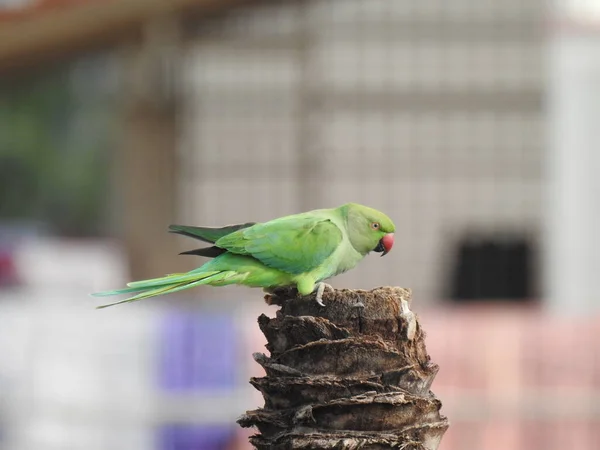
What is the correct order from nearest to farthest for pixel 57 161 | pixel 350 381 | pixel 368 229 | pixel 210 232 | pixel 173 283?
pixel 350 381 → pixel 173 283 → pixel 210 232 → pixel 368 229 → pixel 57 161

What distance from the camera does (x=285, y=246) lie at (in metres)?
3.53

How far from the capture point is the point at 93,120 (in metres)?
52.7

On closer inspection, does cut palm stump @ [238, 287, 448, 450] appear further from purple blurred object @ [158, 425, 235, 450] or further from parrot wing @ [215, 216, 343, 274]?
purple blurred object @ [158, 425, 235, 450]

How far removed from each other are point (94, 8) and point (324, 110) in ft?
27.2

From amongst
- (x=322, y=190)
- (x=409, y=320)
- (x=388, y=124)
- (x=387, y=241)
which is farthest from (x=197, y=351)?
(x=388, y=124)

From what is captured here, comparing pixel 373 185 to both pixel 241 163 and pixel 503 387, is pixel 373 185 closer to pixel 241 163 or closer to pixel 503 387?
pixel 241 163

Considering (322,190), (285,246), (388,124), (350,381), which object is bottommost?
(350,381)

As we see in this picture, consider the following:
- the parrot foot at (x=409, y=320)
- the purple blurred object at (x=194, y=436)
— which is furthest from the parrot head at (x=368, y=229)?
the purple blurred object at (x=194, y=436)

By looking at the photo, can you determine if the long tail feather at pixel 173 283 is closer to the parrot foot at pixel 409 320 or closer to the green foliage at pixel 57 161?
the parrot foot at pixel 409 320

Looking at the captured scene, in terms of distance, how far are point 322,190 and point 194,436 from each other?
8.76 m

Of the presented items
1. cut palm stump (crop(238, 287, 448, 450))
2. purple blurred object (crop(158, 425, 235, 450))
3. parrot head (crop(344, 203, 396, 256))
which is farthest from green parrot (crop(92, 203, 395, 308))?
purple blurred object (crop(158, 425, 235, 450))

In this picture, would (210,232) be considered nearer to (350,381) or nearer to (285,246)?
(285,246)

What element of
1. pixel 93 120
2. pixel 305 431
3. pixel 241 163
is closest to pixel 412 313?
pixel 305 431

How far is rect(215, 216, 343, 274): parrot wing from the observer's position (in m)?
3.46
